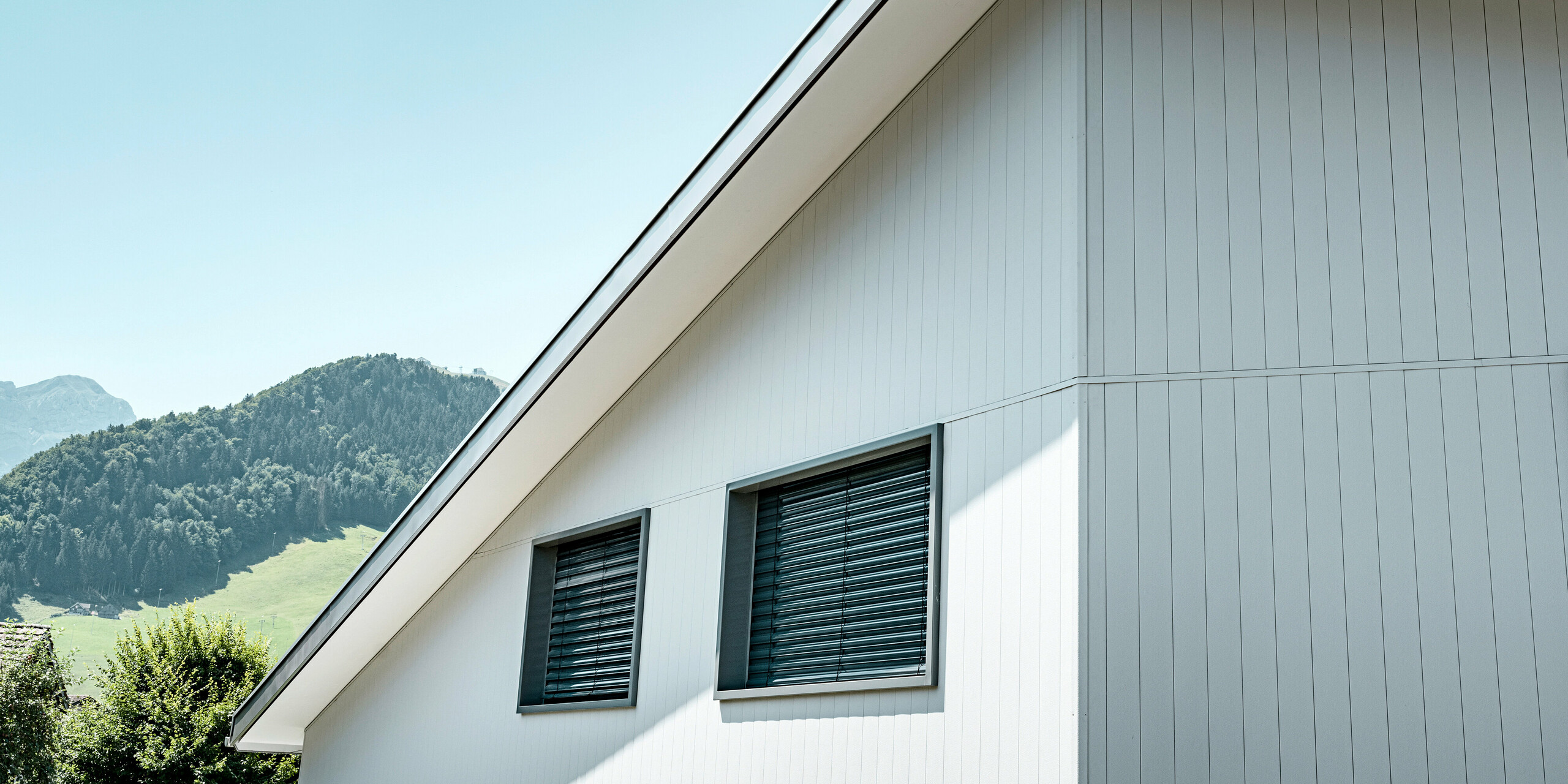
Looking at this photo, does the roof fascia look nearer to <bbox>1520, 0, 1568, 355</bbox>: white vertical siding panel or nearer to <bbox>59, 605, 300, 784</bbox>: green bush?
<bbox>1520, 0, 1568, 355</bbox>: white vertical siding panel

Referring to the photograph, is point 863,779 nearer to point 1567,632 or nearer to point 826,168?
point 1567,632

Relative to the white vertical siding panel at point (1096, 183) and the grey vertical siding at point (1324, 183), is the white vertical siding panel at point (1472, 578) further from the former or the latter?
the white vertical siding panel at point (1096, 183)

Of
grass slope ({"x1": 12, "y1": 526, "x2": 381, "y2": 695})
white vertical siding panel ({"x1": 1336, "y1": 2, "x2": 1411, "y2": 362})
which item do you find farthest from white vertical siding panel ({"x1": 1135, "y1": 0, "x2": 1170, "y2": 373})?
grass slope ({"x1": 12, "y1": 526, "x2": 381, "y2": 695})

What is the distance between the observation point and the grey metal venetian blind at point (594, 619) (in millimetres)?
6820

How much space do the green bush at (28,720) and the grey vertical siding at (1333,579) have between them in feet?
35.6

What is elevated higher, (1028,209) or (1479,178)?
(1028,209)

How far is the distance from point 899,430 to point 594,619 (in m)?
2.87

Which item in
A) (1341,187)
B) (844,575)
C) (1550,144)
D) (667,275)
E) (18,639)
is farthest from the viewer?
(18,639)

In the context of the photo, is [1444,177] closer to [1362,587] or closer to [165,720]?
[1362,587]

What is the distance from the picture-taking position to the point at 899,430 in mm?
5156

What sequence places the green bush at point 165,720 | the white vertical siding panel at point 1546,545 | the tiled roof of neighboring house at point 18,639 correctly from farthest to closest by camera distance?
the green bush at point 165,720 < the tiled roof of neighboring house at point 18,639 < the white vertical siding panel at point 1546,545

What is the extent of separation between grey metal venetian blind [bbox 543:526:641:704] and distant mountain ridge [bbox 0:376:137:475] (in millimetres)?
180314

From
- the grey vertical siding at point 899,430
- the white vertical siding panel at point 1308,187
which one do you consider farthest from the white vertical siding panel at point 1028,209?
the white vertical siding panel at point 1308,187

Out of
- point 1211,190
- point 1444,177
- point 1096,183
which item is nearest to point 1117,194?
point 1096,183
